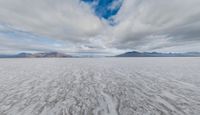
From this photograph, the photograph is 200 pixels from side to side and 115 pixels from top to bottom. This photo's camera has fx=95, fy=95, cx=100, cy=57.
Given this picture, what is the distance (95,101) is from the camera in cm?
708

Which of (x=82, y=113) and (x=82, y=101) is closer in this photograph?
(x=82, y=113)

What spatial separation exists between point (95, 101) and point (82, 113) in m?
1.68

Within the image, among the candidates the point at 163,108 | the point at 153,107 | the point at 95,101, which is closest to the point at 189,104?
the point at 163,108

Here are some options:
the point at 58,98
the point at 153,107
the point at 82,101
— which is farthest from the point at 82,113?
the point at 153,107

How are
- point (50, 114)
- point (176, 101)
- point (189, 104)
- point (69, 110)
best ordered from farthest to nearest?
point (176, 101), point (189, 104), point (69, 110), point (50, 114)

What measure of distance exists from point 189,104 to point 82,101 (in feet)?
24.3

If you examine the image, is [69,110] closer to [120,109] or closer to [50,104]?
[50,104]

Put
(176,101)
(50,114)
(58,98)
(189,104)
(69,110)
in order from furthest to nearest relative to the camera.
→ 1. (58,98)
2. (176,101)
3. (189,104)
4. (69,110)
5. (50,114)

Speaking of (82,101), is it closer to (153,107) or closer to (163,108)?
(153,107)

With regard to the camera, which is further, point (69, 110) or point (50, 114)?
point (69, 110)

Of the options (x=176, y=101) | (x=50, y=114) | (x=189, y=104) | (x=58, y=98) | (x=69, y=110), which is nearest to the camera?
(x=50, y=114)

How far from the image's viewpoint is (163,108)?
599cm

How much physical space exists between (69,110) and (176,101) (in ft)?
24.7

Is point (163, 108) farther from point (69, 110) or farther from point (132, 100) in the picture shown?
point (69, 110)
